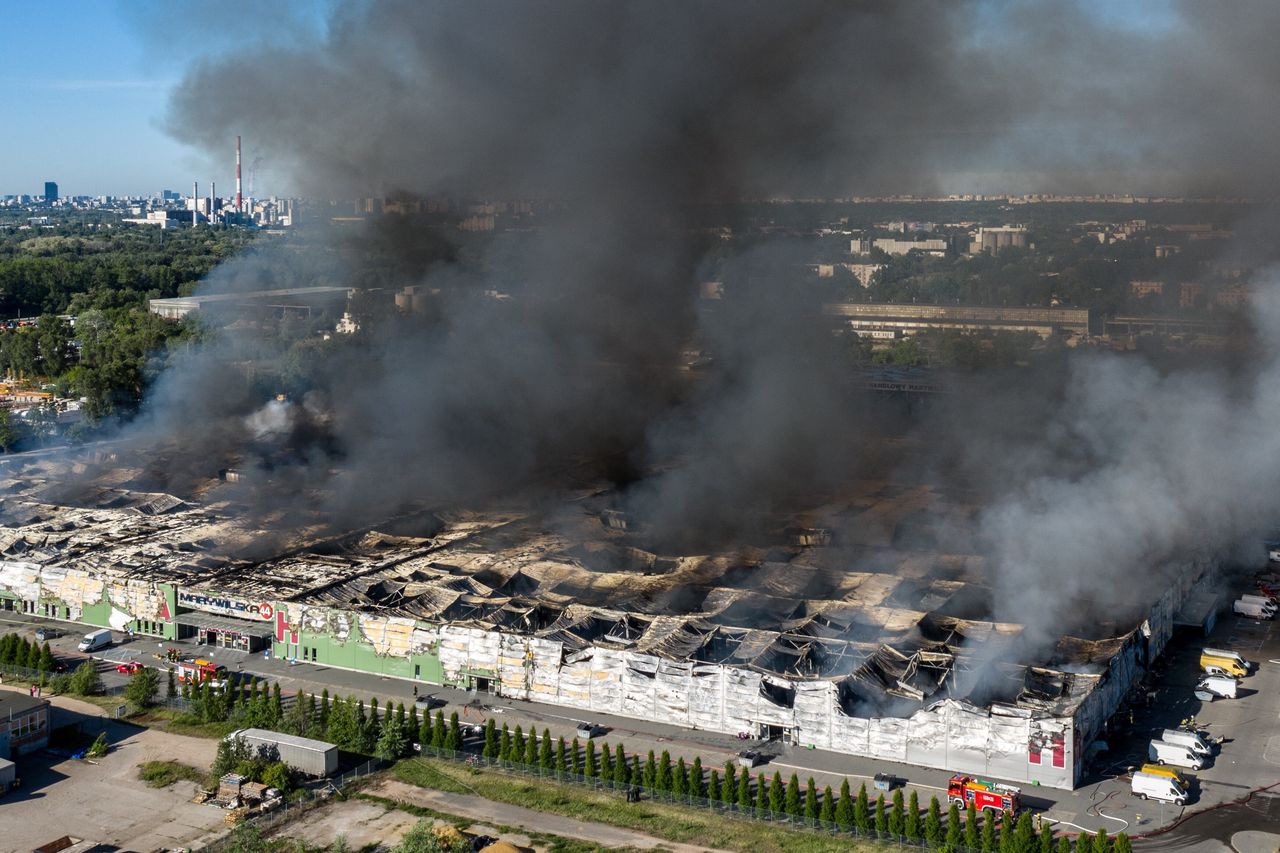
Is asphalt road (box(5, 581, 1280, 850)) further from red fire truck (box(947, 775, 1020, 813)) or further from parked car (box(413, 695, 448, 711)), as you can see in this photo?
red fire truck (box(947, 775, 1020, 813))

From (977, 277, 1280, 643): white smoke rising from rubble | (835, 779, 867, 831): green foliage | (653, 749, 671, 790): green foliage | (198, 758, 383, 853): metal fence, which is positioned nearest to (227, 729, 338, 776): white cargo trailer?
(198, 758, 383, 853): metal fence

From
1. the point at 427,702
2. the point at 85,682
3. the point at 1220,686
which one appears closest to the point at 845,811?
the point at 427,702

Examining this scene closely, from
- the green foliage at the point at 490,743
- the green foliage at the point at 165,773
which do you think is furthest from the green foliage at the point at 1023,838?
the green foliage at the point at 165,773

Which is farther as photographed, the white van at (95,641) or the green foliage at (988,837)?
the white van at (95,641)

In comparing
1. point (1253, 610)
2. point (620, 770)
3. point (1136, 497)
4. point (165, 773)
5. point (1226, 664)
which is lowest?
point (165, 773)

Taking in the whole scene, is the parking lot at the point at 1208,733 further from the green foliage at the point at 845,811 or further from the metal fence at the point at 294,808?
the metal fence at the point at 294,808

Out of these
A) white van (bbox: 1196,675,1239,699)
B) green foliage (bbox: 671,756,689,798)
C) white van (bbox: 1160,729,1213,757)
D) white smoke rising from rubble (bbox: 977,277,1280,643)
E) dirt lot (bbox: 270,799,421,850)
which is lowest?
dirt lot (bbox: 270,799,421,850)

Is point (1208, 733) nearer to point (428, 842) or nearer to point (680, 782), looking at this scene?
point (680, 782)
